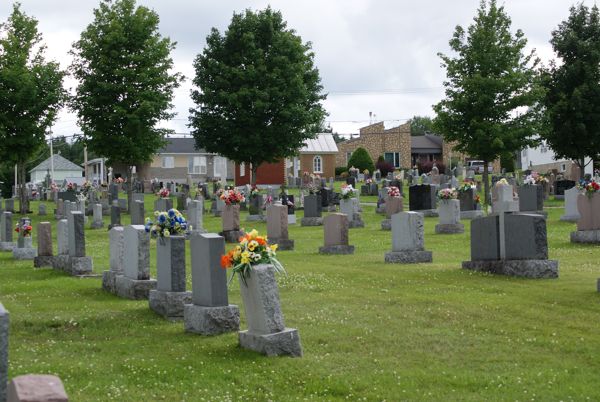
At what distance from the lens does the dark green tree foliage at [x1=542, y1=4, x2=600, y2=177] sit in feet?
140

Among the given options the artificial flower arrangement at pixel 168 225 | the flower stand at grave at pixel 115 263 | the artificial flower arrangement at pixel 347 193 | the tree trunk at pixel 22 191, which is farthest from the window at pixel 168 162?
the artificial flower arrangement at pixel 168 225

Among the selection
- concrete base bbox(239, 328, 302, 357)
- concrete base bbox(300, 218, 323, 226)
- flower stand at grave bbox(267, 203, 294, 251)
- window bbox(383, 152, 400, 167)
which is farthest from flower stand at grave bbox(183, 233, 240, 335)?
window bbox(383, 152, 400, 167)

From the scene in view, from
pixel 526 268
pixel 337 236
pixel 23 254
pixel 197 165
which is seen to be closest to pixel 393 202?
pixel 337 236

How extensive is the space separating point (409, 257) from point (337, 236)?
2984mm

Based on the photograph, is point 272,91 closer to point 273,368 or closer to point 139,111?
point 139,111

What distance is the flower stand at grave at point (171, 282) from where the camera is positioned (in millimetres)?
12234

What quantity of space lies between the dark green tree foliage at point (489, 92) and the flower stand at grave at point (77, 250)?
2322 cm

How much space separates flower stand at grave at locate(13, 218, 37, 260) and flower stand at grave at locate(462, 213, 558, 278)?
463 inches

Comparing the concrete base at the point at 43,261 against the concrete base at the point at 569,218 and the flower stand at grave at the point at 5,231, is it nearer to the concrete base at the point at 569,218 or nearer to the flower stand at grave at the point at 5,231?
the flower stand at grave at the point at 5,231

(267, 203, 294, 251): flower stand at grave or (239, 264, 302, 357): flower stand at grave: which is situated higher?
(267, 203, 294, 251): flower stand at grave

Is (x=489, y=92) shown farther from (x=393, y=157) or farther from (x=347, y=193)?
(x=393, y=157)

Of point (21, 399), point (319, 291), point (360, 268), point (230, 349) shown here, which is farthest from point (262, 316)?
point (360, 268)

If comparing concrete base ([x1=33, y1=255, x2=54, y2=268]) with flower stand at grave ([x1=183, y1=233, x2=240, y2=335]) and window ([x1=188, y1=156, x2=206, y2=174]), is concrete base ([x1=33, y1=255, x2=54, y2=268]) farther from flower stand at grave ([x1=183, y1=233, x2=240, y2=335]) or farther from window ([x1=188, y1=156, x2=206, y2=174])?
window ([x1=188, y1=156, x2=206, y2=174])

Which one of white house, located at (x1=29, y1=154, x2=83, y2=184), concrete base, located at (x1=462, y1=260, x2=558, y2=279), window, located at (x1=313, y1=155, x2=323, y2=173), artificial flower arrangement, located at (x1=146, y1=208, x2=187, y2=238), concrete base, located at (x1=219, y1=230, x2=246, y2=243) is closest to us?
artificial flower arrangement, located at (x1=146, y1=208, x2=187, y2=238)
